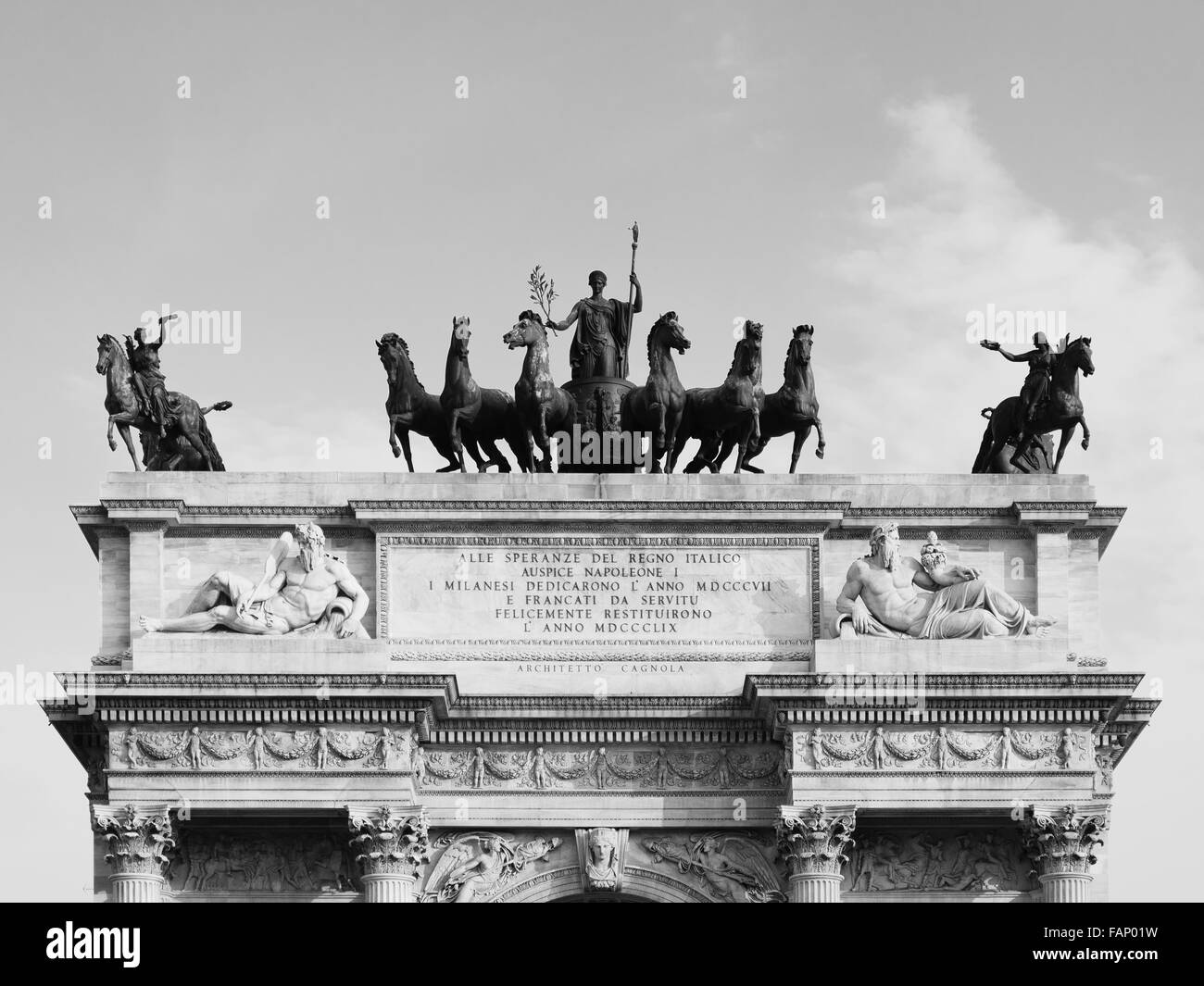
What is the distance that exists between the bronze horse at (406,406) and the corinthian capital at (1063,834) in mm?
10221

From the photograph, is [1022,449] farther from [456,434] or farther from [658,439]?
[456,434]

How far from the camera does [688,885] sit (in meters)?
47.4

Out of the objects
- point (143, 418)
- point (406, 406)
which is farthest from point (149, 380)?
point (406, 406)

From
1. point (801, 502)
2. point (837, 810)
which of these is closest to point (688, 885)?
point (837, 810)

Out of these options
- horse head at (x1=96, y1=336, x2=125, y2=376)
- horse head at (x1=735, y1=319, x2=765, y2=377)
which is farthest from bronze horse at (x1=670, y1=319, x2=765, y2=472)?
horse head at (x1=96, y1=336, x2=125, y2=376)

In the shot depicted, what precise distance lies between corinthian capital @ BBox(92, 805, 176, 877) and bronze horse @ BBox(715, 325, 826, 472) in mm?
10382

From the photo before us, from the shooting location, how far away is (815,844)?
4625 cm

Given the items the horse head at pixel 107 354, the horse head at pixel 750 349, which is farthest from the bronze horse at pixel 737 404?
the horse head at pixel 107 354

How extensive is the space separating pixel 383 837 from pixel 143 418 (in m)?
7.71

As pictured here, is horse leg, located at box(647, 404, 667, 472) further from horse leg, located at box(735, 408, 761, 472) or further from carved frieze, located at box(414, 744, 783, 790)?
carved frieze, located at box(414, 744, 783, 790)
